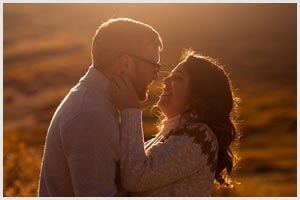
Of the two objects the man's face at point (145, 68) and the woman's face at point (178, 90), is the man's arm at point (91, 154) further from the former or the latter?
the woman's face at point (178, 90)

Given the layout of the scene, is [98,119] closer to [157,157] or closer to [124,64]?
[124,64]

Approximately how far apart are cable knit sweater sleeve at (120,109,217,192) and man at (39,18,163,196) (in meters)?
0.09

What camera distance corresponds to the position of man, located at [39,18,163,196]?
200 inches

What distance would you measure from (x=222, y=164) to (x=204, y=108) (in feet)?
1.41

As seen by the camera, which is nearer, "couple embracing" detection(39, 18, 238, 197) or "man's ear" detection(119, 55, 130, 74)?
"couple embracing" detection(39, 18, 238, 197)

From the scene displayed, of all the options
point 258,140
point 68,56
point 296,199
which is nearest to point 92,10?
point 68,56

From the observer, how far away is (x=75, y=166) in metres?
5.11

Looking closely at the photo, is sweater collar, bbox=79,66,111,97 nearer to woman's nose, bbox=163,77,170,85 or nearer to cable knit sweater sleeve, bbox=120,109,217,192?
cable knit sweater sleeve, bbox=120,109,217,192

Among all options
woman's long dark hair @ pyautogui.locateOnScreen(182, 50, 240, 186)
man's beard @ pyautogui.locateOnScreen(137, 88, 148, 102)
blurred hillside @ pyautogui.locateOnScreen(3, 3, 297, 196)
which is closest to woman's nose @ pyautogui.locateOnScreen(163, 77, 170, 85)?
woman's long dark hair @ pyautogui.locateOnScreen(182, 50, 240, 186)

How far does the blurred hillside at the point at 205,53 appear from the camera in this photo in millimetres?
49906

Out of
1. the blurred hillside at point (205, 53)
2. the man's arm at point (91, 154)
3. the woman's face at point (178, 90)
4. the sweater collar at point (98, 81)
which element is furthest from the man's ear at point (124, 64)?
the blurred hillside at point (205, 53)

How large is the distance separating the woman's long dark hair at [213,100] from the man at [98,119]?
19.1 inches

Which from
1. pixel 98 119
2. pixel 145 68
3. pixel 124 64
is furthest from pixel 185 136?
pixel 98 119

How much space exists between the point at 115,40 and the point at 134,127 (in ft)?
1.84
